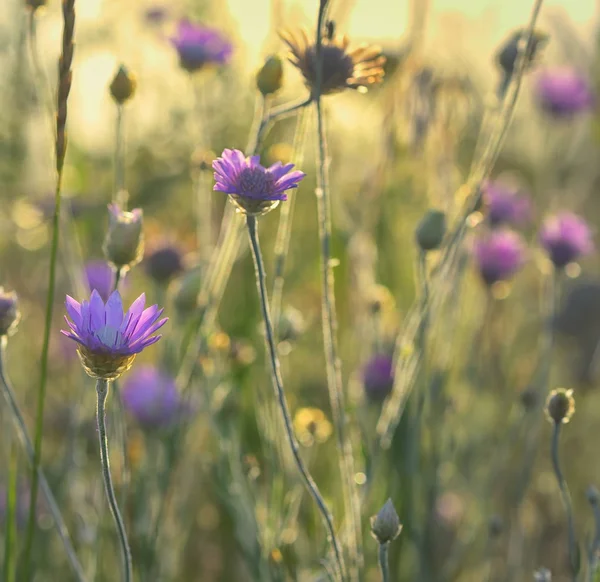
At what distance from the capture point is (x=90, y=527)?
4.11 feet

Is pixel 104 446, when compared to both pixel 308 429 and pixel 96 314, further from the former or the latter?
pixel 308 429

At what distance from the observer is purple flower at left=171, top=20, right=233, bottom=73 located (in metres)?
1.43

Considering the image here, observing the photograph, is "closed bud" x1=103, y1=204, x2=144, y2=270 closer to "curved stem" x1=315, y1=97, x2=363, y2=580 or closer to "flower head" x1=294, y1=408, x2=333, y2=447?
"curved stem" x1=315, y1=97, x2=363, y2=580

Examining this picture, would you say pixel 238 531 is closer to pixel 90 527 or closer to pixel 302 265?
pixel 90 527

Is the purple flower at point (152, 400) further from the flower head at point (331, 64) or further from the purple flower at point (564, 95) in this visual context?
the purple flower at point (564, 95)

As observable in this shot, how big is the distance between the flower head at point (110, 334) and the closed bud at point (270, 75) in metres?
0.42

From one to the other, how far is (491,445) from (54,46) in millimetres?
1351

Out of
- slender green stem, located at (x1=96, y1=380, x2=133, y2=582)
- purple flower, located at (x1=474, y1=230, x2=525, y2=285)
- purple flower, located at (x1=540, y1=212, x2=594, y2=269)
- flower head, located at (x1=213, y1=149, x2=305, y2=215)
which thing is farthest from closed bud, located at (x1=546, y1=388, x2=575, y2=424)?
purple flower, located at (x1=474, y1=230, x2=525, y2=285)

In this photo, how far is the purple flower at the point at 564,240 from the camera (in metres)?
1.52

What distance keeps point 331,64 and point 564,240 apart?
0.72 metres

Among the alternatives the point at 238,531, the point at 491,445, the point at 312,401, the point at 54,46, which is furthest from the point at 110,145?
the point at 238,531

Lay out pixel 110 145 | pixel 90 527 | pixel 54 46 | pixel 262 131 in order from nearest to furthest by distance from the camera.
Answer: pixel 262 131 → pixel 90 527 → pixel 54 46 → pixel 110 145

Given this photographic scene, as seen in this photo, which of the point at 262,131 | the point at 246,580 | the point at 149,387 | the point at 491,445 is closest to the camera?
the point at 262,131

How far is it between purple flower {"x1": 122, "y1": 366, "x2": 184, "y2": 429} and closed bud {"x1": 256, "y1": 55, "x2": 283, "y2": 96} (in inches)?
17.2
